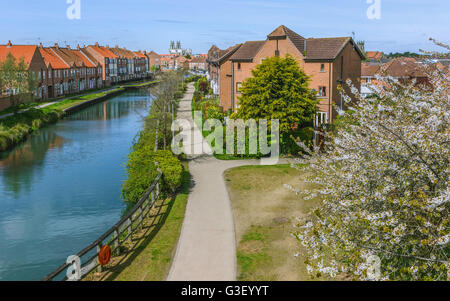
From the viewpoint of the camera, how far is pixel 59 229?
17453 mm

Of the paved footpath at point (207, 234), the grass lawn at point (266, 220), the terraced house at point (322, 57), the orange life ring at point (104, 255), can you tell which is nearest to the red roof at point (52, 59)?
the terraced house at point (322, 57)

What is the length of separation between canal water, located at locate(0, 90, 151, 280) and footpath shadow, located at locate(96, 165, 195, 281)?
2345 millimetres

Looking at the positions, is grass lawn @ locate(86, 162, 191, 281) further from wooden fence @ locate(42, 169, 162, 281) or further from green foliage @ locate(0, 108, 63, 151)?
green foliage @ locate(0, 108, 63, 151)

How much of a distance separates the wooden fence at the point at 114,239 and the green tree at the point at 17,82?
1335 inches

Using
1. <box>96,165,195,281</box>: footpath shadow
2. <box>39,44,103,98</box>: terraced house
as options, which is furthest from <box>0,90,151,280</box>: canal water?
<box>39,44,103,98</box>: terraced house

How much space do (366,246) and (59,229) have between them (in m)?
13.7

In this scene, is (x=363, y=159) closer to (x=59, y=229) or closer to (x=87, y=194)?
(x=59, y=229)

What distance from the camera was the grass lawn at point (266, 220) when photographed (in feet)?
38.2

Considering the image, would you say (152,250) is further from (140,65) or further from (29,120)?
(140,65)

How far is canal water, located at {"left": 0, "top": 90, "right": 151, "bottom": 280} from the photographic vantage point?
15.4m

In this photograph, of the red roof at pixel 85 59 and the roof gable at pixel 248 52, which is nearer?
the roof gable at pixel 248 52

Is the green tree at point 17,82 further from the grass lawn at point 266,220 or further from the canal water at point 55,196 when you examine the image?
the grass lawn at point 266,220

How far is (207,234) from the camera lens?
14.1 m

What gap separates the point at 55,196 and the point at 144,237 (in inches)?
375
